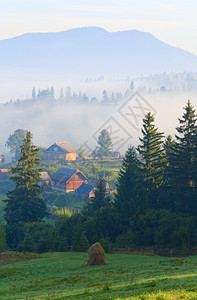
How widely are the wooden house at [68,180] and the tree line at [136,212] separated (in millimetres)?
37887

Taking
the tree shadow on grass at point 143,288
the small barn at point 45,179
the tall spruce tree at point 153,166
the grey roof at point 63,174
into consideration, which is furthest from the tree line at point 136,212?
the small barn at point 45,179

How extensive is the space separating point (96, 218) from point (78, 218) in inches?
90.6

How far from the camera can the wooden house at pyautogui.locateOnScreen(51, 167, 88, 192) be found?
4395 inches

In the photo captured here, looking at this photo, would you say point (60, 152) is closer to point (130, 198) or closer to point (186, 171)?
point (130, 198)

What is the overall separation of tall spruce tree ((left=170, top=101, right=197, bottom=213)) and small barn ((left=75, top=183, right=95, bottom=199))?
137 ft

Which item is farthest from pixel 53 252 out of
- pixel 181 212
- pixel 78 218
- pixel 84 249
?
pixel 181 212

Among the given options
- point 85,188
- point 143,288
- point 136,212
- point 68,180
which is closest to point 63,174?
point 68,180

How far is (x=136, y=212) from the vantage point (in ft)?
201

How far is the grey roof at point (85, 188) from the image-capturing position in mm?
103406

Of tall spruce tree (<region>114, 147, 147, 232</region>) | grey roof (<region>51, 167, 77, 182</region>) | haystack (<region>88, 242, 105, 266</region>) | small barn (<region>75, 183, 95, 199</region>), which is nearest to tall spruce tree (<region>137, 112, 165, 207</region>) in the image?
tall spruce tree (<region>114, 147, 147, 232</region>)

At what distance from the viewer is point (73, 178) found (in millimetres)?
112500

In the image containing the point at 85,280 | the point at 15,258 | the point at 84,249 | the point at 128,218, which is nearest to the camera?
the point at 85,280

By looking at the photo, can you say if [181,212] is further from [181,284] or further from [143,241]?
[181,284]

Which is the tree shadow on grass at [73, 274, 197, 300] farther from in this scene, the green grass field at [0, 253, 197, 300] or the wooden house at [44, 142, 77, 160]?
the wooden house at [44, 142, 77, 160]
